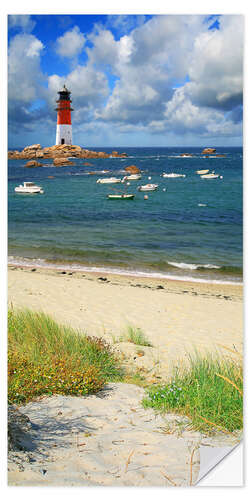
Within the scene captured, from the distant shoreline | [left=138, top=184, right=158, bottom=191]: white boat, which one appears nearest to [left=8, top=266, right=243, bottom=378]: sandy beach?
the distant shoreline

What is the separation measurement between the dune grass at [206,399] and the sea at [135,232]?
2854mm

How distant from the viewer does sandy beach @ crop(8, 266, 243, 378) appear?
14.9 ft

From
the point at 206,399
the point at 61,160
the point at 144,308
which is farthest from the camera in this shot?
the point at 61,160

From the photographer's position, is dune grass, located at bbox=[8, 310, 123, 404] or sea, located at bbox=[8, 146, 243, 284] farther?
sea, located at bbox=[8, 146, 243, 284]

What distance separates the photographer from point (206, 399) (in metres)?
2.53

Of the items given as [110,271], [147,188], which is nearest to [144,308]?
[110,271]

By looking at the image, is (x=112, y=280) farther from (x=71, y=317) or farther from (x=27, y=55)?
(x=27, y=55)

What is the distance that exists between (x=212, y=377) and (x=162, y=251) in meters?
8.69

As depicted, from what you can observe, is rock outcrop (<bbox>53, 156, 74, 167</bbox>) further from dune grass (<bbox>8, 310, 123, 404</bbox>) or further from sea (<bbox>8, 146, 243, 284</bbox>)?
dune grass (<bbox>8, 310, 123, 404</bbox>)

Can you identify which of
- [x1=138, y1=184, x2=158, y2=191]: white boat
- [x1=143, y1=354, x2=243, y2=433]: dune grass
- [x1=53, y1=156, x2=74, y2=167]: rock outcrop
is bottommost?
[x1=143, y1=354, x2=243, y2=433]: dune grass

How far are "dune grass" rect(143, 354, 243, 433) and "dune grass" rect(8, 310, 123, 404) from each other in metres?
0.55

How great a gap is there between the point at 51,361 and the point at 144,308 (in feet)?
12.7

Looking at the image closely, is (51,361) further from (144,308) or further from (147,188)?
(147,188)

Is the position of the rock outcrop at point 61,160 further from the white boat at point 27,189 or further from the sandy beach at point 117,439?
the sandy beach at point 117,439
